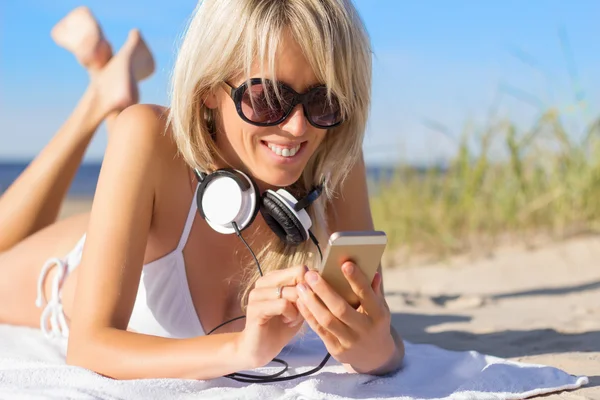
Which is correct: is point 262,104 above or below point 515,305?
above

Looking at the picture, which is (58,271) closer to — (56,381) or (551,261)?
(56,381)

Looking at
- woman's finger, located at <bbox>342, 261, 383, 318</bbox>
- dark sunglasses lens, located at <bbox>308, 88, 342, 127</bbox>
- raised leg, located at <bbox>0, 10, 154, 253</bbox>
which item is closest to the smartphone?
woman's finger, located at <bbox>342, 261, 383, 318</bbox>

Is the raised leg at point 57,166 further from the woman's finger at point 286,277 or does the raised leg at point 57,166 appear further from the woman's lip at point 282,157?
the woman's finger at point 286,277

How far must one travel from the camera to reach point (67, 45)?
4.19 meters

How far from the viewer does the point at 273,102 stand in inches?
80.1

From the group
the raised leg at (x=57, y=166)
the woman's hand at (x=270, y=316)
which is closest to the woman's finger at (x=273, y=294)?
the woman's hand at (x=270, y=316)

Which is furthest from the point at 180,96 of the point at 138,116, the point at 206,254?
the point at 206,254

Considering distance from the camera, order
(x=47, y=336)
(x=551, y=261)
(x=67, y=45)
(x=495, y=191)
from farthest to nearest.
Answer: (x=495, y=191)
(x=551, y=261)
(x=67, y=45)
(x=47, y=336)

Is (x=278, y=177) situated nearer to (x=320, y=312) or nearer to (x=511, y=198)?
(x=320, y=312)

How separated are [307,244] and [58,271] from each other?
1.08 m

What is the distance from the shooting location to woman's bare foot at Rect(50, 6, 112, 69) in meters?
4.00

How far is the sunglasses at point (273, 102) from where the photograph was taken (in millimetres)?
2018

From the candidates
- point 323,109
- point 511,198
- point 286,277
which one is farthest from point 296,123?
point 511,198

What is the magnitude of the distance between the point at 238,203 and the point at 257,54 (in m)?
0.43
